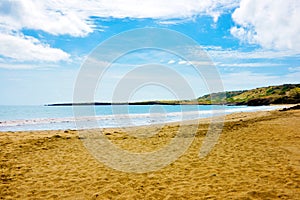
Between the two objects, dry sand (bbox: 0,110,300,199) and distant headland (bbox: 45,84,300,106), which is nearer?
dry sand (bbox: 0,110,300,199)

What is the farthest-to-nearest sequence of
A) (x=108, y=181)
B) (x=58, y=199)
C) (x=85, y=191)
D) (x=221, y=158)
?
(x=221, y=158) < (x=108, y=181) < (x=85, y=191) < (x=58, y=199)

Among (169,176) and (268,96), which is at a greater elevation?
(268,96)

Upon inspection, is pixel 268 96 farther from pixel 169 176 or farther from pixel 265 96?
pixel 169 176

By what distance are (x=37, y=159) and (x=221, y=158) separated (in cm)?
773

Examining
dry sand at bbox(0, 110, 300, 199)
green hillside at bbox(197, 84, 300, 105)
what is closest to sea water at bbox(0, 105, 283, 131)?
dry sand at bbox(0, 110, 300, 199)

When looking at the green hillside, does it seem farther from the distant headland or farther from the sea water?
the sea water

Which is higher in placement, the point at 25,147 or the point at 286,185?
the point at 25,147

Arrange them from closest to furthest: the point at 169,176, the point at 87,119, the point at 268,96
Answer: the point at 169,176 → the point at 87,119 → the point at 268,96

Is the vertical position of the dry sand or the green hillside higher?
the green hillside

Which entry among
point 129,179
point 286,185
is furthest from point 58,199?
point 286,185

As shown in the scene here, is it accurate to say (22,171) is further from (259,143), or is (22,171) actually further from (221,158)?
(259,143)

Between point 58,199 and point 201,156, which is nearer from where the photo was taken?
point 58,199

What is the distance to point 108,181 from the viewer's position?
8391mm

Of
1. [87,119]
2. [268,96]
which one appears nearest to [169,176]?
[87,119]
